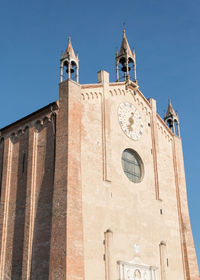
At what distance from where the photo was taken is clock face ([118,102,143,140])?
86.6 ft

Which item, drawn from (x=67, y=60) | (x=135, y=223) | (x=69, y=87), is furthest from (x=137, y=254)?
(x=67, y=60)

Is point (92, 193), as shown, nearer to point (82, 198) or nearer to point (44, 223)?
point (82, 198)

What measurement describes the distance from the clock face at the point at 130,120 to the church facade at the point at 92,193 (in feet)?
0.23

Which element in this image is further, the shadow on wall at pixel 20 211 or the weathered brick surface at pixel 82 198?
the shadow on wall at pixel 20 211

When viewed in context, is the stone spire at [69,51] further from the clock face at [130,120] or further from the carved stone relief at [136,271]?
the carved stone relief at [136,271]

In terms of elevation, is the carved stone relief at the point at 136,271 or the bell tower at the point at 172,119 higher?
the bell tower at the point at 172,119

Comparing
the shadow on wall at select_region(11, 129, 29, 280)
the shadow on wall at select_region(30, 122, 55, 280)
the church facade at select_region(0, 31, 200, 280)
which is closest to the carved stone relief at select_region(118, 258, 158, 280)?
the church facade at select_region(0, 31, 200, 280)

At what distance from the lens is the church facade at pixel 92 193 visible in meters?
20.7

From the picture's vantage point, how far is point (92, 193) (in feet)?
72.9

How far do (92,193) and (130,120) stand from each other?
21.2 feet

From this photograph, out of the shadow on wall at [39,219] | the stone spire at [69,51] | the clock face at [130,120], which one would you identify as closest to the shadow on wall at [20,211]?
the shadow on wall at [39,219]

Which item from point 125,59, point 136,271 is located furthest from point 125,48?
point 136,271

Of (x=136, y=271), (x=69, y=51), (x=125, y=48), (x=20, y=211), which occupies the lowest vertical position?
(x=136, y=271)

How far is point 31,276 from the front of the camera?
20.8m
